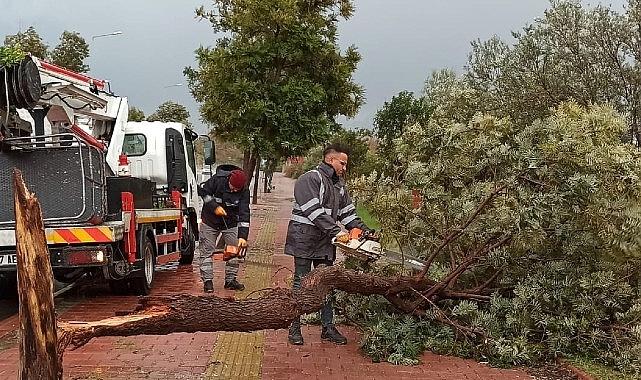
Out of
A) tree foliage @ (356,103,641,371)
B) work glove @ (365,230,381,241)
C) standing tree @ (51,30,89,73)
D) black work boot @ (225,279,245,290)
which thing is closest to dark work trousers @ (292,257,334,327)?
work glove @ (365,230,381,241)

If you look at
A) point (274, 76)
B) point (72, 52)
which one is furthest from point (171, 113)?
point (274, 76)

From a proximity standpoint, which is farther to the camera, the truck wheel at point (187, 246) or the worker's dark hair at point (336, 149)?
the truck wheel at point (187, 246)

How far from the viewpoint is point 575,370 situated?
20.9ft

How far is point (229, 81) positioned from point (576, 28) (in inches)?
255

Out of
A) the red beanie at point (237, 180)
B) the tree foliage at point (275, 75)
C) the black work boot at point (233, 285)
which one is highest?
the tree foliage at point (275, 75)

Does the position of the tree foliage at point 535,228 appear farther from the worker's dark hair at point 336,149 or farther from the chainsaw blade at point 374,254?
the worker's dark hair at point 336,149

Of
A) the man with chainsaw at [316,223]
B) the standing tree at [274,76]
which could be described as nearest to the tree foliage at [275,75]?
the standing tree at [274,76]

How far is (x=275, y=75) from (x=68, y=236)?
6.98m

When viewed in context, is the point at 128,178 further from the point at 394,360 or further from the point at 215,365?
the point at 394,360

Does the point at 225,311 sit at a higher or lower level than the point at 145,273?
higher

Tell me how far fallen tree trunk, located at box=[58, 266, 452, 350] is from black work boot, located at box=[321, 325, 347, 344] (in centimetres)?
61

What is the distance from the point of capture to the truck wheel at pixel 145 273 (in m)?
9.92

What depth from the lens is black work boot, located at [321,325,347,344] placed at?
732cm

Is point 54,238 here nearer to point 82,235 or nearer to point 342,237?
point 82,235
